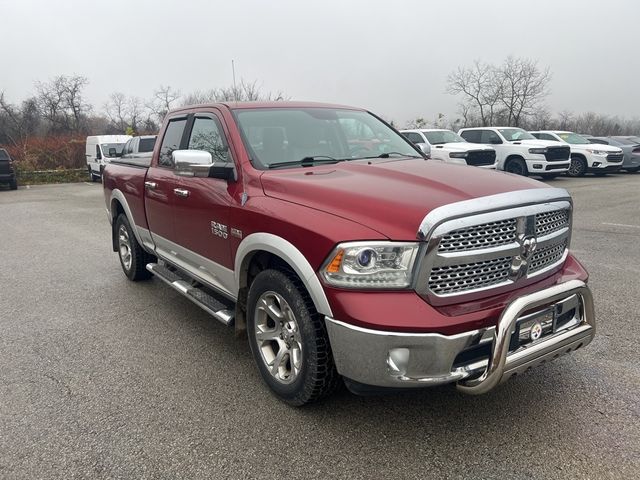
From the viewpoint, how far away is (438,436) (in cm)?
280

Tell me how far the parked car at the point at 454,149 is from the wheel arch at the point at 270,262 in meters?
10.6

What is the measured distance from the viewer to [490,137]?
682 inches

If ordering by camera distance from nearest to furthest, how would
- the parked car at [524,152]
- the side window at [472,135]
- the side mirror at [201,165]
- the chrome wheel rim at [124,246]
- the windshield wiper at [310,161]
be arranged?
the side mirror at [201,165] → the windshield wiper at [310,161] → the chrome wheel rim at [124,246] → the parked car at [524,152] → the side window at [472,135]

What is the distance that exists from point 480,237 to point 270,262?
135 cm

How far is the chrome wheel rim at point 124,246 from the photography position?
5.88 m

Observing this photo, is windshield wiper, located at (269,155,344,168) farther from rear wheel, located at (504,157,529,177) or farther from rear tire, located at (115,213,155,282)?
rear wheel, located at (504,157,529,177)

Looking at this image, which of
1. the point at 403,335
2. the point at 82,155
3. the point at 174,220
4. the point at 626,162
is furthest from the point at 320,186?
the point at 82,155

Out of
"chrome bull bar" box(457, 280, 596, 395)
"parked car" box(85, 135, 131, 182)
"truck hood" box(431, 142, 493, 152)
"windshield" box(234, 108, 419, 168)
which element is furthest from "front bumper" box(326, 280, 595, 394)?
"parked car" box(85, 135, 131, 182)

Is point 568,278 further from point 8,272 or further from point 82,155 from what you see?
point 82,155

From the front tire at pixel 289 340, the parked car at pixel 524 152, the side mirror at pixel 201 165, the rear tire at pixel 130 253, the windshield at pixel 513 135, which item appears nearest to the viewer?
the front tire at pixel 289 340

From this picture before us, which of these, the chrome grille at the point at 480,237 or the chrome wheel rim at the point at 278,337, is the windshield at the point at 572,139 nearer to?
the chrome grille at the point at 480,237

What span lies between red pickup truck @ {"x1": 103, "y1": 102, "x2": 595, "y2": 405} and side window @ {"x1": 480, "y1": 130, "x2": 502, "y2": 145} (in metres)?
14.4

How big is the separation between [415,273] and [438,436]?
39.6 inches

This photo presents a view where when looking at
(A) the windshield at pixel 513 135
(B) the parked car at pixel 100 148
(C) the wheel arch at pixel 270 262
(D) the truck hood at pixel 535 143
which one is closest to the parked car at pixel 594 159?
(A) the windshield at pixel 513 135
